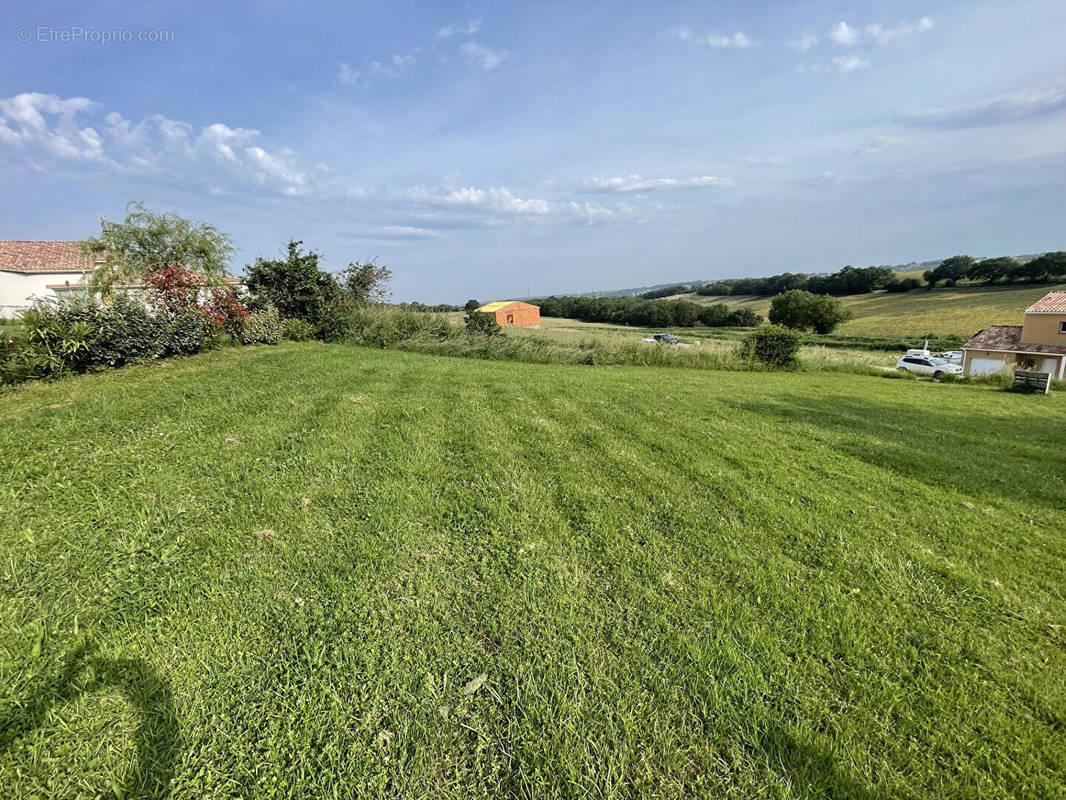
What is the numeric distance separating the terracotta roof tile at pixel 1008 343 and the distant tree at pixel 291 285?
35112mm

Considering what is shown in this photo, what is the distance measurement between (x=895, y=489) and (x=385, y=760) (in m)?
4.83

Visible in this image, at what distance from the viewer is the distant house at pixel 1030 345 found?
22.0 m

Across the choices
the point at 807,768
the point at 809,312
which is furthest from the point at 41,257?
the point at 809,312

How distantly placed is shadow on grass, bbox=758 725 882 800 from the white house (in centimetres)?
3773

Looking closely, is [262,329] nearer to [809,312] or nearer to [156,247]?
[156,247]

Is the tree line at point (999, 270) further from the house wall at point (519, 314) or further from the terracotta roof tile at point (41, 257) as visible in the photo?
the terracotta roof tile at point (41, 257)

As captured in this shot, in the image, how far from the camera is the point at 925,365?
2333 cm

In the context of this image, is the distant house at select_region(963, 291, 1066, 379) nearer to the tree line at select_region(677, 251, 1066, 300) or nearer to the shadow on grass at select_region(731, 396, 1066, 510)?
the shadow on grass at select_region(731, 396, 1066, 510)

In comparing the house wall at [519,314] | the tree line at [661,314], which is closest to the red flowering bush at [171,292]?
the house wall at [519,314]

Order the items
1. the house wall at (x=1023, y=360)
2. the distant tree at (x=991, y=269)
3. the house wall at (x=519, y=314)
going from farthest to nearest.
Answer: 1. the distant tree at (x=991, y=269)
2. the house wall at (x=519, y=314)
3. the house wall at (x=1023, y=360)

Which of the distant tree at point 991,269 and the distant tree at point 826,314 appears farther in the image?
the distant tree at point 991,269

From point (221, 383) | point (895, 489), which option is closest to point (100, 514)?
point (221, 383)

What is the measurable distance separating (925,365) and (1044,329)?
241 inches

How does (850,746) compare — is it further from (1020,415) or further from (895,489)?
(1020,415)
